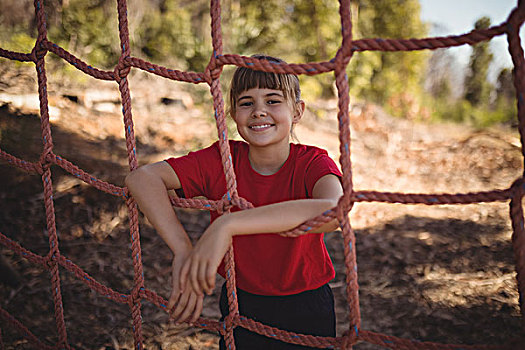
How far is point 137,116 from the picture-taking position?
3.81 meters

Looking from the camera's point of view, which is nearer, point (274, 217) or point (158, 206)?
point (274, 217)

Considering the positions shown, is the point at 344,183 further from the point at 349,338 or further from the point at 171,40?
the point at 171,40

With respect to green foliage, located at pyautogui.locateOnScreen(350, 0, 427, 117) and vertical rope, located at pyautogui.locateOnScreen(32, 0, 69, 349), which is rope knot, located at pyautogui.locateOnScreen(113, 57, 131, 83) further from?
green foliage, located at pyautogui.locateOnScreen(350, 0, 427, 117)

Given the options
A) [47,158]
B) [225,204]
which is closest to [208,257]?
[225,204]

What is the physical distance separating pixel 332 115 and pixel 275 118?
4.98 metres

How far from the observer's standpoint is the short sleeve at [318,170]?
0.82m

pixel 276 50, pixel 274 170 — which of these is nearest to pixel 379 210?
pixel 274 170

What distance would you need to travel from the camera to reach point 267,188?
94 centimetres

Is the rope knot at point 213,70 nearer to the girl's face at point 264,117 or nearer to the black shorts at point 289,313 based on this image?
the girl's face at point 264,117

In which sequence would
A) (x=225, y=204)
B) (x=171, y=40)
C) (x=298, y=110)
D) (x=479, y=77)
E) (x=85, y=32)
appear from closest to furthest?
(x=225, y=204) < (x=298, y=110) < (x=85, y=32) < (x=171, y=40) < (x=479, y=77)

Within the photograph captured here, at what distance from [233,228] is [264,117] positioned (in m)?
0.32

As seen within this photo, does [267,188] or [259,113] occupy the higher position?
[259,113]

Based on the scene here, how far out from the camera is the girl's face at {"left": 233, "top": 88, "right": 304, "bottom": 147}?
0.91 metres

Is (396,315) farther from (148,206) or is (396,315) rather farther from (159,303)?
(148,206)
